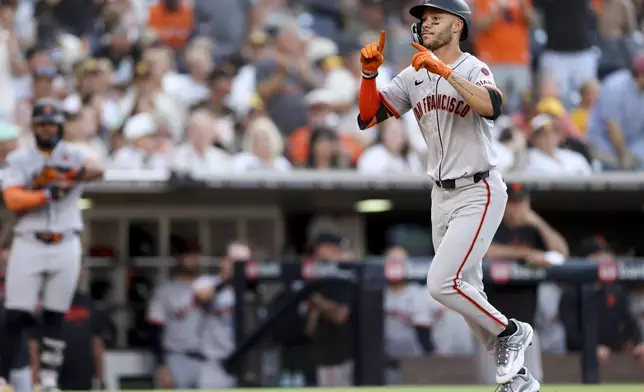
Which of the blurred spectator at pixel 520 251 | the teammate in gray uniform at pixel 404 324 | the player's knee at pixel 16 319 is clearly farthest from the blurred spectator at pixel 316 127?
→ the player's knee at pixel 16 319

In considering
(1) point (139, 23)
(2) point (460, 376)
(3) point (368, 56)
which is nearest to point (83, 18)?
(1) point (139, 23)

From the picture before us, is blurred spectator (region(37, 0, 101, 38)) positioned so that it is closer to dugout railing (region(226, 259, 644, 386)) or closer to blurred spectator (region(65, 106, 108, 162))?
blurred spectator (region(65, 106, 108, 162))

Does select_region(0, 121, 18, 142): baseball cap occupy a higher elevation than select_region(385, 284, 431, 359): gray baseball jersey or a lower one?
higher

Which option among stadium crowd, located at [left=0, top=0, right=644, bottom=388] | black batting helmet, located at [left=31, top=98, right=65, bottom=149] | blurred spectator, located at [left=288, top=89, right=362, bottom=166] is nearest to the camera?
black batting helmet, located at [left=31, top=98, right=65, bottom=149]

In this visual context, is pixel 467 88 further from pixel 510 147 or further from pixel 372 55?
pixel 510 147

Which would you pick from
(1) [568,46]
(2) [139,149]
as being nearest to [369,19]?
(1) [568,46]

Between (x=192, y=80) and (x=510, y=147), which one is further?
(x=192, y=80)

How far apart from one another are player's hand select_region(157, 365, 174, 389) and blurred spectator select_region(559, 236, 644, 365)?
2762mm

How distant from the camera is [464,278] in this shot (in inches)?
221

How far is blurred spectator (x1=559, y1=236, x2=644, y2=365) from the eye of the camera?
27.1 feet

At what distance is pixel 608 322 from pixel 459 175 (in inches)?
129

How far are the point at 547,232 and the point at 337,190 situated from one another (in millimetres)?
1956

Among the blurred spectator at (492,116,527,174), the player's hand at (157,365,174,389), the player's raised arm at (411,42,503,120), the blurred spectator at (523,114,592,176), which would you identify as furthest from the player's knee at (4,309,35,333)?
the blurred spectator at (523,114,592,176)

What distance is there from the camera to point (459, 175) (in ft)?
18.0
